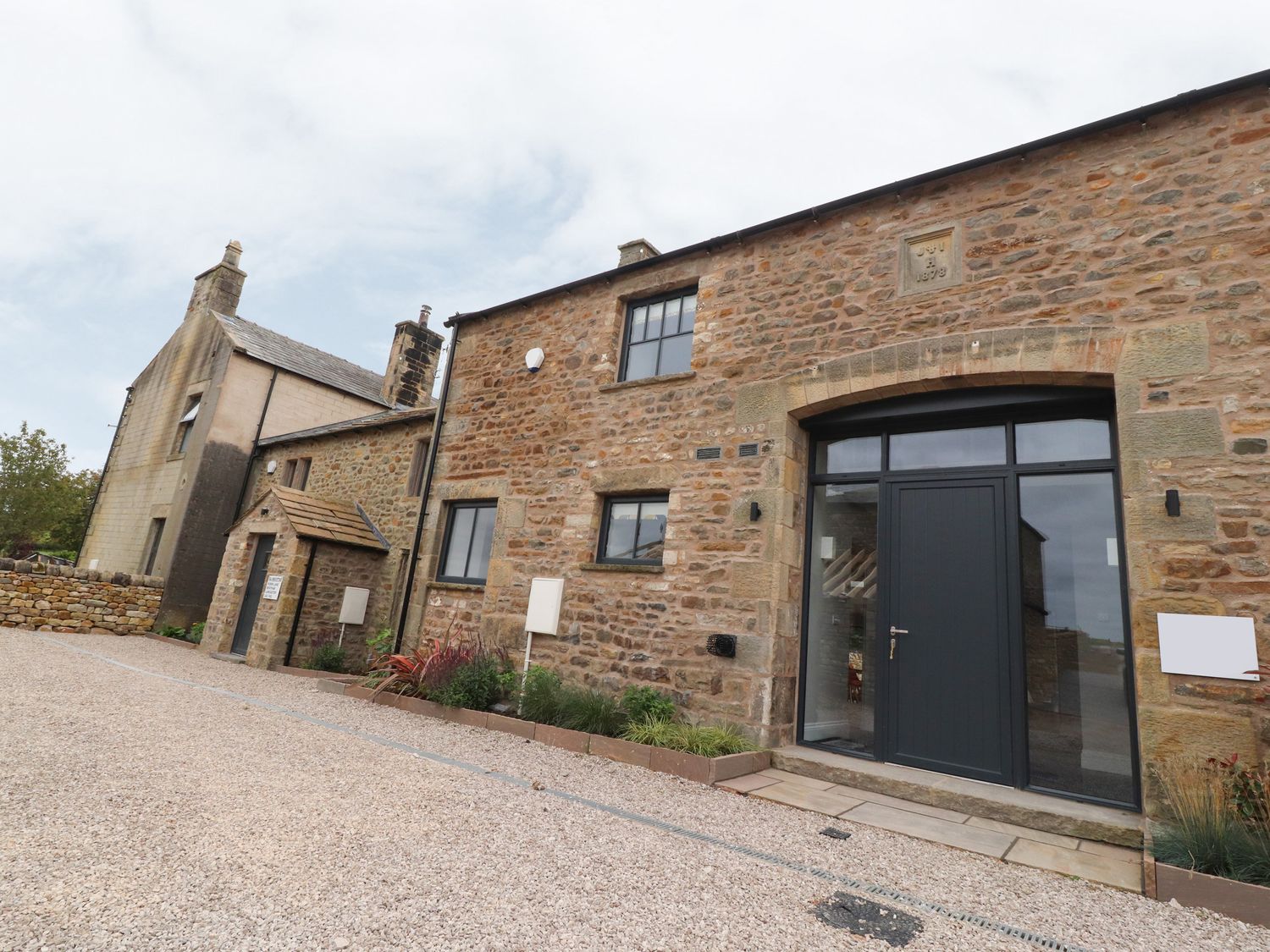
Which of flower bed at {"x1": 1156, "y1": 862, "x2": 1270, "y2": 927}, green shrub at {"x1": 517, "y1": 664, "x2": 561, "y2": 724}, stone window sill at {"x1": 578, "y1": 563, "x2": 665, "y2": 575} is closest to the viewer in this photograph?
flower bed at {"x1": 1156, "y1": 862, "x2": 1270, "y2": 927}

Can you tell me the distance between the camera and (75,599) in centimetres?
1280

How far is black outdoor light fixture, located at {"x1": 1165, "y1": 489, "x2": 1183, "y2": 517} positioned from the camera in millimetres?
4230

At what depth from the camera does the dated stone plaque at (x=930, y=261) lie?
5.55 meters

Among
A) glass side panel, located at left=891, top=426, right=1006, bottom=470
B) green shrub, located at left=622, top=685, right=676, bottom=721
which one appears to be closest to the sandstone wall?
green shrub, located at left=622, top=685, right=676, bottom=721

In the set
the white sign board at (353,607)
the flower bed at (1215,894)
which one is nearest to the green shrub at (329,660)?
the white sign board at (353,607)

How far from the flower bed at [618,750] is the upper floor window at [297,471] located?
28.3ft

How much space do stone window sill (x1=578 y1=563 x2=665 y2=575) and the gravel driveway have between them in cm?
198

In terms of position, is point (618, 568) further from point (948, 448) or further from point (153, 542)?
point (153, 542)

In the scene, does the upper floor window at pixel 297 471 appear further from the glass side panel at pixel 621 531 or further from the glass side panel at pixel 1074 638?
the glass side panel at pixel 1074 638

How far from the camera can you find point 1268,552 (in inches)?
156

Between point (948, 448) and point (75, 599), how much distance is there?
52.4ft

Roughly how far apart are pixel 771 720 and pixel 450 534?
525 cm

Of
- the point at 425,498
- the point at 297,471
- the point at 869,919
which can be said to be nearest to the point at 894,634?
the point at 869,919

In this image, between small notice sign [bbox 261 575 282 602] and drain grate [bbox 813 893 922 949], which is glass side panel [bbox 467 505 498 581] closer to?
small notice sign [bbox 261 575 282 602]
